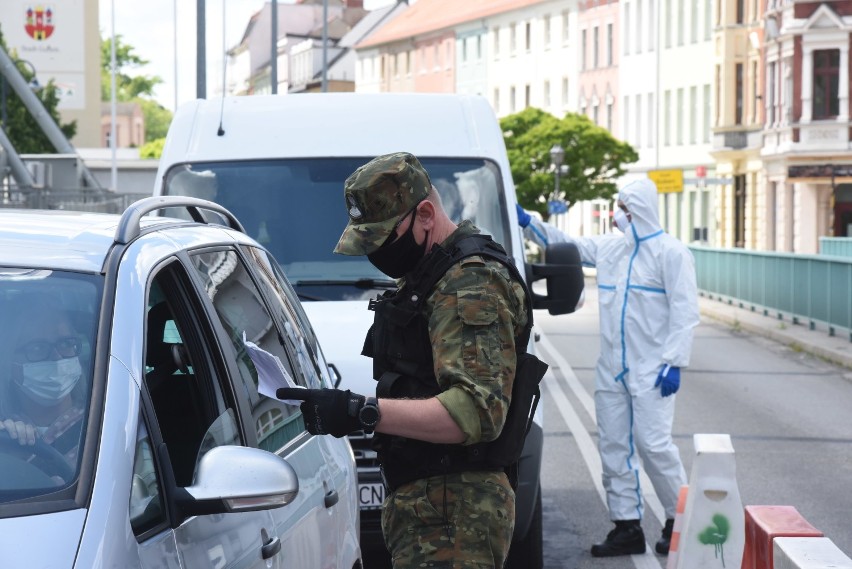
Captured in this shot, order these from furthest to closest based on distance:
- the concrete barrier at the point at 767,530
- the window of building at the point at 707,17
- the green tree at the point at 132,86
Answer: the green tree at the point at 132,86 → the window of building at the point at 707,17 → the concrete barrier at the point at 767,530

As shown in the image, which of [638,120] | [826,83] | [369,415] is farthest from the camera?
[638,120]

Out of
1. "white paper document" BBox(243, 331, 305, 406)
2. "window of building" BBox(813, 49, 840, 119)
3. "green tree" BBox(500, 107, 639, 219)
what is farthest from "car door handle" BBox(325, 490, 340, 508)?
"green tree" BBox(500, 107, 639, 219)

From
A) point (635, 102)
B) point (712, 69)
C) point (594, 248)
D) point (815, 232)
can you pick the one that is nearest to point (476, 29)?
point (635, 102)

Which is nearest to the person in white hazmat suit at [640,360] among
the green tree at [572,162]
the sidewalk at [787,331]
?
the sidewalk at [787,331]

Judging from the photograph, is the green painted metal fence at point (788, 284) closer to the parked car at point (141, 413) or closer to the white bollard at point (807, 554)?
the white bollard at point (807, 554)

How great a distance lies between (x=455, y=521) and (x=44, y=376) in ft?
3.63

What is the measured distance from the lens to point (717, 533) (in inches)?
251

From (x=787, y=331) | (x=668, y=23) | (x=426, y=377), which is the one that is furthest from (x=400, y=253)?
(x=668, y=23)

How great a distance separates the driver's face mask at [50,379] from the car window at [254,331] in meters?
0.76

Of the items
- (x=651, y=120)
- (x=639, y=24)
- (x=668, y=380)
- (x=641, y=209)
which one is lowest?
(x=668, y=380)

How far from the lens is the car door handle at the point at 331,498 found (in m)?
4.49

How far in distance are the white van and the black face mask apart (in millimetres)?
3637

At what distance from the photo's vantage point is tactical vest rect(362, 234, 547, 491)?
13.1ft

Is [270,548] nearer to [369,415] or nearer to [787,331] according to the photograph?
[369,415]
